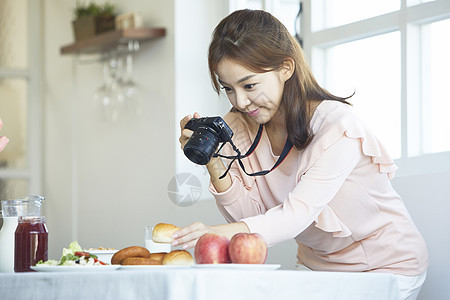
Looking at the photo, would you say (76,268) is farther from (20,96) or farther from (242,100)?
(20,96)

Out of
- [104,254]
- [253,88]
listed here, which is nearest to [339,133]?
[253,88]

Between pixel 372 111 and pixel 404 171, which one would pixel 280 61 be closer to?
pixel 404 171

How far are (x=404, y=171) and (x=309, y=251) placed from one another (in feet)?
2.09

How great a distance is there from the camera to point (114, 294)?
114cm

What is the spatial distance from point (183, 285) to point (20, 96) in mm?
3975

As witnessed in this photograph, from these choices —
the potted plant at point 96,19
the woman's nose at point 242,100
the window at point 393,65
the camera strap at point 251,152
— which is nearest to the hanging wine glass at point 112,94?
the potted plant at point 96,19

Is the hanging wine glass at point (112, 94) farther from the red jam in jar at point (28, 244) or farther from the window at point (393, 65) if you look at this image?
the red jam in jar at point (28, 244)

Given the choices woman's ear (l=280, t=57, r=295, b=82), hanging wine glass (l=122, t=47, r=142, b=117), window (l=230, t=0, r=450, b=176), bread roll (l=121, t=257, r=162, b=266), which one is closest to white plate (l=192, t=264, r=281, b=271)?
bread roll (l=121, t=257, r=162, b=266)

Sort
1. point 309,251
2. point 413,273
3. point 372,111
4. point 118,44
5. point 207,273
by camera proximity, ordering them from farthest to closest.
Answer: point 118,44
point 372,111
point 309,251
point 413,273
point 207,273

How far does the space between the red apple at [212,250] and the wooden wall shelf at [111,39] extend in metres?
2.26

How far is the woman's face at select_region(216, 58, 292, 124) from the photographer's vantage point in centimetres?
169

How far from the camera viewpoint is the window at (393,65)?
7.59 feet

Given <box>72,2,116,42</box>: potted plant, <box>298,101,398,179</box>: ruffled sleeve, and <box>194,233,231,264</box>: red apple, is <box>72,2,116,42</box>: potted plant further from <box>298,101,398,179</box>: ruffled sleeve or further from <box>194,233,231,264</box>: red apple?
<box>194,233,231,264</box>: red apple

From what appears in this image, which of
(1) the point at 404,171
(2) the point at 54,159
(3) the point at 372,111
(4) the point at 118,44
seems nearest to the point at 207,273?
(1) the point at 404,171
